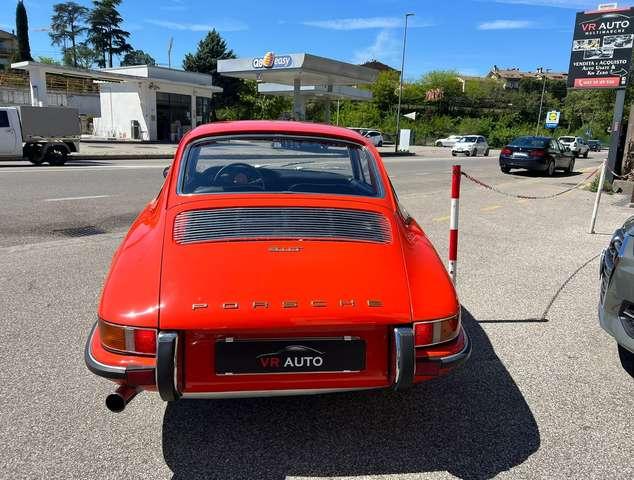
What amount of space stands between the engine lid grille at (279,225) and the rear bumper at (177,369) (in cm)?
66

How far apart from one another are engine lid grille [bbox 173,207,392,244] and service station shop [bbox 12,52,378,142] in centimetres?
2617

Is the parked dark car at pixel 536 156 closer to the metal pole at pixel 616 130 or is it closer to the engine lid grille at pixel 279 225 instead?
the metal pole at pixel 616 130

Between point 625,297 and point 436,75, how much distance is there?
92.4 meters

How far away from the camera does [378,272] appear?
260 centimetres

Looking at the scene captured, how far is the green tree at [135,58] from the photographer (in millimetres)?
87506

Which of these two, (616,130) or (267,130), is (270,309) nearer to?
(267,130)

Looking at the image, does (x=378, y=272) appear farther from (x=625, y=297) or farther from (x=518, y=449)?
(x=625, y=297)

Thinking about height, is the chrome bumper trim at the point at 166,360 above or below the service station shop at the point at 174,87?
below

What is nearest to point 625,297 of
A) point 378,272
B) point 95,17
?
point 378,272

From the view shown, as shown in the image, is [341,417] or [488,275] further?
[488,275]

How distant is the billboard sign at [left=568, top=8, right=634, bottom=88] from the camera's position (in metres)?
14.2

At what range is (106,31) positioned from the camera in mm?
79750

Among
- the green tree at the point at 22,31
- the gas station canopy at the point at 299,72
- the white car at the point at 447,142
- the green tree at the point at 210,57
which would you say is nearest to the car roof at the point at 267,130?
the gas station canopy at the point at 299,72

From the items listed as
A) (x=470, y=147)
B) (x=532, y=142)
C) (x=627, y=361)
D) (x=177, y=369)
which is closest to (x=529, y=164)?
(x=532, y=142)
